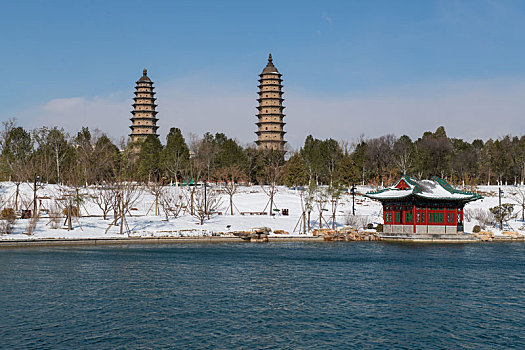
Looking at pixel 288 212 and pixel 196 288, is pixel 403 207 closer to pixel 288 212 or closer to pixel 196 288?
pixel 288 212

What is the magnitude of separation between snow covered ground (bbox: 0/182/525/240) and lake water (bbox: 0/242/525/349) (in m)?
9.71

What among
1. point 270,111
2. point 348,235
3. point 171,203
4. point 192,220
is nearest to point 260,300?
point 348,235

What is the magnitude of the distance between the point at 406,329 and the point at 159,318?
31.4 ft

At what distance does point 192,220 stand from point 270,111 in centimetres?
6401

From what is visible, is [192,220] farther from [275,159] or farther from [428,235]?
[275,159]

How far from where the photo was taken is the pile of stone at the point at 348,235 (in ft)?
168

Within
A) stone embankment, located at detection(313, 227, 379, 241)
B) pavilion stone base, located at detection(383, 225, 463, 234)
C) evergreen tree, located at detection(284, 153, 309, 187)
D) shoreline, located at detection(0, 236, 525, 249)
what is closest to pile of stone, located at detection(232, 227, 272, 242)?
shoreline, located at detection(0, 236, 525, 249)

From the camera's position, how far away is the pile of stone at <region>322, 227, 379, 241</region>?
168ft

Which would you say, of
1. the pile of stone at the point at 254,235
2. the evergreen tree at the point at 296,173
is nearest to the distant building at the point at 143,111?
the evergreen tree at the point at 296,173

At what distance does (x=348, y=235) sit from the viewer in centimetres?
5178

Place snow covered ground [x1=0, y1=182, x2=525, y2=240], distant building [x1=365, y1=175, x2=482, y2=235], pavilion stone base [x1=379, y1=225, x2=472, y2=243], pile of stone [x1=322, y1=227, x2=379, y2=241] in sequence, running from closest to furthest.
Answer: snow covered ground [x1=0, y1=182, x2=525, y2=240] → pavilion stone base [x1=379, y1=225, x2=472, y2=243] → distant building [x1=365, y1=175, x2=482, y2=235] → pile of stone [x1=322, y1=227, x2=379, y2=241]

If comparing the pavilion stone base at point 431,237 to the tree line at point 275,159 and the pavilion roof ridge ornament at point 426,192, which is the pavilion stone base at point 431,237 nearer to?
the pavilion roof ridge ornament at point 426,192

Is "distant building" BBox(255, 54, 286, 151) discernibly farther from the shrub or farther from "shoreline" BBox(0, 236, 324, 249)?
the shrub

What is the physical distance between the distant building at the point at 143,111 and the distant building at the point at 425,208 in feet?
271
